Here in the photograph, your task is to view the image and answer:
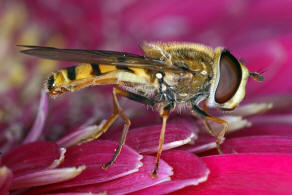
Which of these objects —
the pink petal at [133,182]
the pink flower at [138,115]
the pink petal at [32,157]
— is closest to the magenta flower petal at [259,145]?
the pink flower at [138,115]

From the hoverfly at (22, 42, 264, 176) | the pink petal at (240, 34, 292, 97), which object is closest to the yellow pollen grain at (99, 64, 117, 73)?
the hoverfly at (22, 42, 264, 176)

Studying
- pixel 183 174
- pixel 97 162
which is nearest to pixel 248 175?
pixel 183 174

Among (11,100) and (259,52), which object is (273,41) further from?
(11,100)

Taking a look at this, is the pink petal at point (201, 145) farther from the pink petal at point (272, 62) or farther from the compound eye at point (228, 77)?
the pink petal at point (272, 62)

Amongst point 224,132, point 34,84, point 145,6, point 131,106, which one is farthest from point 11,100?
point 224,132

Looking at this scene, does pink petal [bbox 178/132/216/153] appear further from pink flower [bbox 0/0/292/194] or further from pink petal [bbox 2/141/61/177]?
pink petal [bbox 2/141/61/177]

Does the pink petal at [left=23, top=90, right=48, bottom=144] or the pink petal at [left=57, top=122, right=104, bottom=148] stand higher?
the pink petal at [left=23, top=90, right=48, bottom=144]

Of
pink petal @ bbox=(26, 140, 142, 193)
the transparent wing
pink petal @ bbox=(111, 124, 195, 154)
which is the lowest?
pink petal @ bbox=(26, 140, 142, 193)
